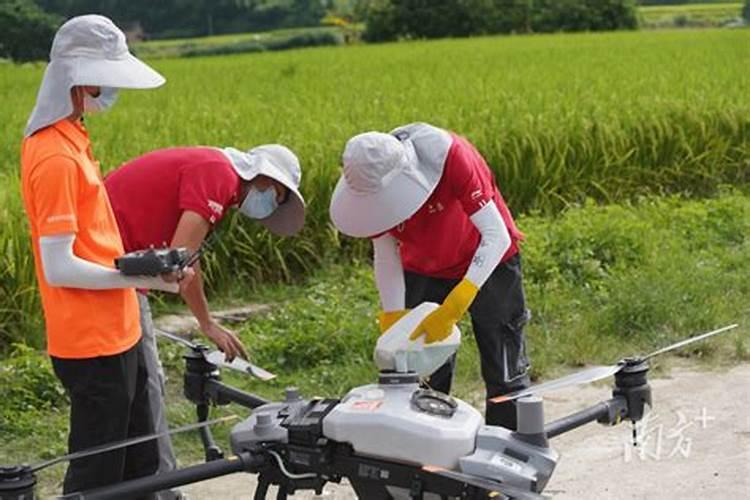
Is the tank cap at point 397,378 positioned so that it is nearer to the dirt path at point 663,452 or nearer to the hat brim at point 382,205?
the hat brim at point 382,205

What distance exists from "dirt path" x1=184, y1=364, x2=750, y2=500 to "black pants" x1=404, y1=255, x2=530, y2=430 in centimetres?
36

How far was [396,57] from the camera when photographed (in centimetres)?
1941

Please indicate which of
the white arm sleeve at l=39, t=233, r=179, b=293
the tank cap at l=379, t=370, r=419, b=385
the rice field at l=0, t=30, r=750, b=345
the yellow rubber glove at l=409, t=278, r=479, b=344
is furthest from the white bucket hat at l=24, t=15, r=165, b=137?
the rice field at l=0, t=30, r=750, b=345

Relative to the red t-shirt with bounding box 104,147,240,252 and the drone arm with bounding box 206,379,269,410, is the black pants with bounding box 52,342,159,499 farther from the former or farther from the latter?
the red t-shirt with bounding box 104,147,240,252

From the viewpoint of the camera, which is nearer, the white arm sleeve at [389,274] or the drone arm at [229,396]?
the drone arm at [229,396]

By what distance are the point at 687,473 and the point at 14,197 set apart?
135 inches

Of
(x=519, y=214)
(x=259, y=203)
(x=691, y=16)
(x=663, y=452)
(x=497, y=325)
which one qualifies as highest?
(x=259, y=203)

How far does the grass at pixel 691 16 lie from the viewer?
118 ft

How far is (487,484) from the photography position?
262 centimetres

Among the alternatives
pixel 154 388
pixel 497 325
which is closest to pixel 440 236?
pixel 497 325

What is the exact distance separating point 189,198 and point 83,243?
453 millimetres

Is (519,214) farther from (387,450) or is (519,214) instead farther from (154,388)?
(387,450)

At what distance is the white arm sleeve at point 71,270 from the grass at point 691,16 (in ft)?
105

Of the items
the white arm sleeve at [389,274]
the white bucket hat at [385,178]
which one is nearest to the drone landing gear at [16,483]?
the white bucket hat at [385,178]
